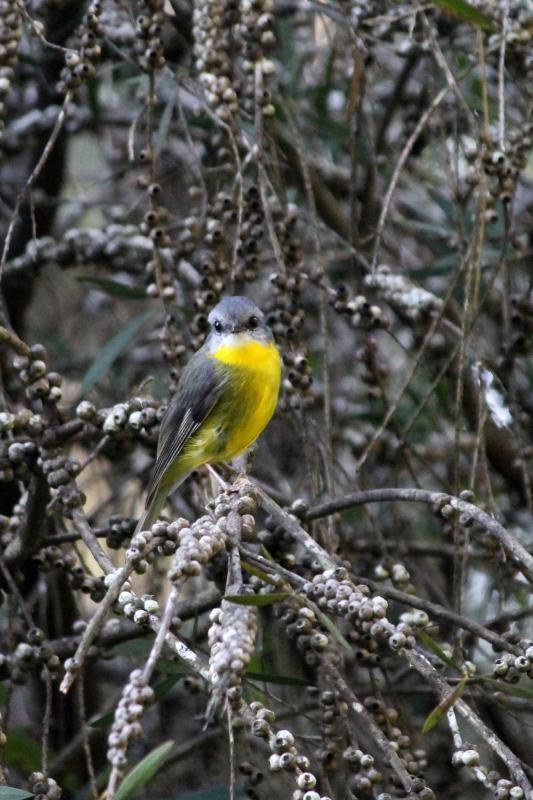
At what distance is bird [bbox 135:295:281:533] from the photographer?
395 centimetres

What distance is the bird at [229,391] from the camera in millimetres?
3945

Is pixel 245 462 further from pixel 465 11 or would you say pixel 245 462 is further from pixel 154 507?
pixel 465 11

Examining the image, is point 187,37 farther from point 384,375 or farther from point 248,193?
point 384,375

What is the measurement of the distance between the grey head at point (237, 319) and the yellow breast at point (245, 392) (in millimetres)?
46

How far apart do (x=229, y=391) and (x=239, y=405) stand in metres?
0.07

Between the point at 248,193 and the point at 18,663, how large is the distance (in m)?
1.48

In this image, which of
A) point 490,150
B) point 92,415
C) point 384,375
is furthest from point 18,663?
point 490,150

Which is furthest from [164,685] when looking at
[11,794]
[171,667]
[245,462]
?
[11,794]

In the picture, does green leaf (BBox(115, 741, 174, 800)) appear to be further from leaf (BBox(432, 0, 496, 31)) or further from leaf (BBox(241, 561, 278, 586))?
leaf (BBox(432, 0, 496, 31))

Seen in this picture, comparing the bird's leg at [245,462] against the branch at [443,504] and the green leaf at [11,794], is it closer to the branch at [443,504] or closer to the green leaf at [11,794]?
the branch at [443,504]

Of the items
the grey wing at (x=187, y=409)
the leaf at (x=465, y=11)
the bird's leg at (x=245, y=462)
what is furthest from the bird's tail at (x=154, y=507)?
the leaf at (x=465, y=11)

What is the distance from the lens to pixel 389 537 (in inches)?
189

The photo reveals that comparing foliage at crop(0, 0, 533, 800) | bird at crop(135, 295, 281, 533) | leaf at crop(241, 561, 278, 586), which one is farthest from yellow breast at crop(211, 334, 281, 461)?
leaf at crop(241, 561, 278, 586)

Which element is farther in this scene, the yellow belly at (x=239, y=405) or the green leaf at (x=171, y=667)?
the yellow belly at (x=239, y=405)
